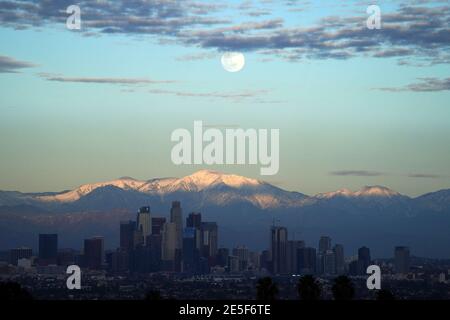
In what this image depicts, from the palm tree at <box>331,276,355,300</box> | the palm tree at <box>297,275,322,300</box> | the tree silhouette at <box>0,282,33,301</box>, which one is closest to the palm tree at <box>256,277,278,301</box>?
the palm tree at <box>297,275,322,300</box>

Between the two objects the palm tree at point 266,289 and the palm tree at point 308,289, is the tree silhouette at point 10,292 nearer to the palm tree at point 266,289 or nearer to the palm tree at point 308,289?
the palm tree at point 266,289

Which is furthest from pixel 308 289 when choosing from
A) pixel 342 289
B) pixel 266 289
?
pixel 266 289

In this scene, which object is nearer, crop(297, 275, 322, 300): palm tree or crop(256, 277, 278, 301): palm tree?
crop(297, 275, 322, 300): palm tree

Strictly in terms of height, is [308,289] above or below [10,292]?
above

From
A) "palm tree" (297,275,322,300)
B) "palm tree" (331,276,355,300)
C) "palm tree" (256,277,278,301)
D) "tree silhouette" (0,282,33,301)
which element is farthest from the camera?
"palm tree" (331,276,355,300)

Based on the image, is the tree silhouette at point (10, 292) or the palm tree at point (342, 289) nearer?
the tree silhouette at point (10, 292)

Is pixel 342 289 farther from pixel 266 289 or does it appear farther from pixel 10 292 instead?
pixel 10 292

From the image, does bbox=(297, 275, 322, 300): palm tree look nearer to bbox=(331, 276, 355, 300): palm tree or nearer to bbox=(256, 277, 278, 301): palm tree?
bbox=(331, 276, 355, 300): palm tree

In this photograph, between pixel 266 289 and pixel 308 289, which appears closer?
pixel 308 289

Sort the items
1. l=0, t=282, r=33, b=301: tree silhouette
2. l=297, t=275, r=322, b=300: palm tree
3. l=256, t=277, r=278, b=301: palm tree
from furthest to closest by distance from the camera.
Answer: l=256, t=277, r=278, b=301: palm tree, l=297, t=275, r=322, b=300: palm tree, l=0, t=282, r=33, b=301: tree silhouette

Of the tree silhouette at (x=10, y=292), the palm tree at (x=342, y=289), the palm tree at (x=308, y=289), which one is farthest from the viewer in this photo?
the palm tree at (x=342, y=289)

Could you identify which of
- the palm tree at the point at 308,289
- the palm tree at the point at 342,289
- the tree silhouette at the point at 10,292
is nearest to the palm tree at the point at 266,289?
the palm tree at the point at 308,289

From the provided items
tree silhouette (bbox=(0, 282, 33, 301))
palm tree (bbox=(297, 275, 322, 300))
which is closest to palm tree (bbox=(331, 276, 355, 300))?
palm tree (bbox=(297, 275, 322, 300))
